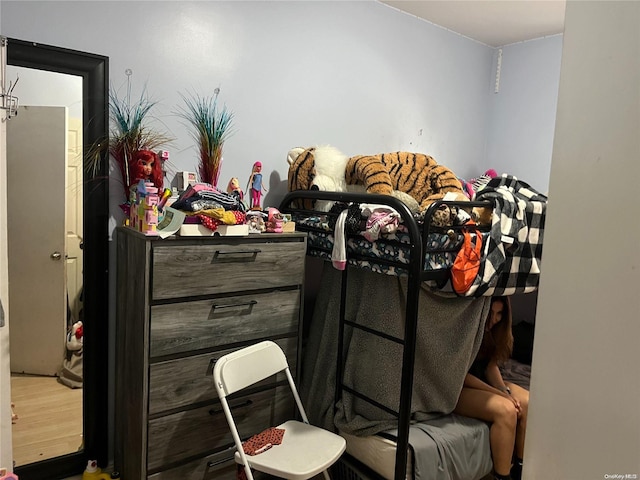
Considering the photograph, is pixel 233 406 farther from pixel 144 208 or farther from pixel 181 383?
pixel 144 208

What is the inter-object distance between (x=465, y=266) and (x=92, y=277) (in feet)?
5.53

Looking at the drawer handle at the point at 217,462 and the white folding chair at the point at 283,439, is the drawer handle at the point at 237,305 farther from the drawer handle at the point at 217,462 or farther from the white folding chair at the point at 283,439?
the drawer handle at the point at 217,462

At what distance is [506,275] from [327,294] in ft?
2.90

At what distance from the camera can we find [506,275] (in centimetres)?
230

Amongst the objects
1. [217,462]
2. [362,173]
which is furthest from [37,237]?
[362,173]

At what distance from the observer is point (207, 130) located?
241 cm

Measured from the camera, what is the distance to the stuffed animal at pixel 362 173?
2564 mm

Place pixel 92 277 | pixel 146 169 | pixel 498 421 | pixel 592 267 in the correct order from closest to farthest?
pixel 592 267
pixel 146 169
pixel 92 277
pixel 498 421

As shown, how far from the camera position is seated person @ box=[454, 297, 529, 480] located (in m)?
2.36

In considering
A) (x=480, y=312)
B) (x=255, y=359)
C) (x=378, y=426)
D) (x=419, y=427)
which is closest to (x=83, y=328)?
(x=255, y=359)

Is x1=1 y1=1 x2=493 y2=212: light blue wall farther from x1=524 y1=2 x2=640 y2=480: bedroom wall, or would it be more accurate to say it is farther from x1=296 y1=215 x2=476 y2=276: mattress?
x1=524 y1=2 x2=640 y2=480: bedroom wall

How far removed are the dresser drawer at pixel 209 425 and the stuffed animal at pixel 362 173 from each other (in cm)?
108

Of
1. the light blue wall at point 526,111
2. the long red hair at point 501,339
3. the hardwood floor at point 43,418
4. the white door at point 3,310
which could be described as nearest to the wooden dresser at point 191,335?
the hardwood floor at point 43,418

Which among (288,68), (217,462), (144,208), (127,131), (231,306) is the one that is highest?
(288,68)
